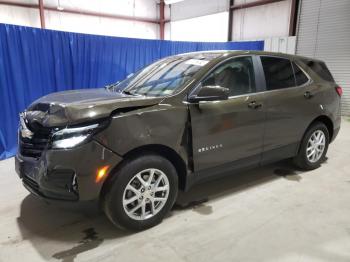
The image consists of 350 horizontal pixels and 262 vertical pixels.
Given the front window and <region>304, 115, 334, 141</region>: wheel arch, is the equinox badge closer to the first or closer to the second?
the front window

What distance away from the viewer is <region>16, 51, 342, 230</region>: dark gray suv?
6.88 ft

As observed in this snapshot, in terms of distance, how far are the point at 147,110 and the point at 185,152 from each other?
0.51 meters

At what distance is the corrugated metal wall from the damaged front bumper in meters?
8.12

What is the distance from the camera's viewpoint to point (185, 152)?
2508 mm

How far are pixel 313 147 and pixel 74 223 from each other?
9.78 ft

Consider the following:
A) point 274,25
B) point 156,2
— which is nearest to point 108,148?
point 274,25

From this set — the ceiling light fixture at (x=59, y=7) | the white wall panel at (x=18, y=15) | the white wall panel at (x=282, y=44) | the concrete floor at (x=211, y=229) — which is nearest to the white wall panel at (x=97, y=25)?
the ceiling light fixture at (x=59, y=7)

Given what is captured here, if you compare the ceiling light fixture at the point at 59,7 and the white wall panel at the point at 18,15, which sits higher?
the ceiling light fixture at the point at 59,7

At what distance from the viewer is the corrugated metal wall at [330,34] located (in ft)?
26.1

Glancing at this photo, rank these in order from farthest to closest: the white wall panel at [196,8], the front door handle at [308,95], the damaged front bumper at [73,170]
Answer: the white wall panel at [196,8]
the front door handle at [308,95]
the damaged front bumper at [73,170]

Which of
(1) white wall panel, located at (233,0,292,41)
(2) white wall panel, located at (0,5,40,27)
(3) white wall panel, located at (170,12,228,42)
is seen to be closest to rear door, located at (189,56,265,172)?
(1) white wall panel, located at (233,0,292,41)

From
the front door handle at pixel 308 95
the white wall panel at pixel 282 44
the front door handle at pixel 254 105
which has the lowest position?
the front door handle at pixel 254 105

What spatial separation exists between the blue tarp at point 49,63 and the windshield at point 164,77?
2321mm

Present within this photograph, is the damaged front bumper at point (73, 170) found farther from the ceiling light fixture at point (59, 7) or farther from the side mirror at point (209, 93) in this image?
the ceiling light fixture at point (59, 7)
